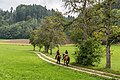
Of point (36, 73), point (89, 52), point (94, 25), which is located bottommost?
point (36, 73)

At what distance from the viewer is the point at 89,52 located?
46.9 m

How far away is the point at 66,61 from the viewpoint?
47250mm

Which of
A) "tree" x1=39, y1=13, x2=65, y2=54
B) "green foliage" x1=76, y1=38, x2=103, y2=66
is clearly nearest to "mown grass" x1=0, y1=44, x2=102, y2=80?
"green foliage" x1=76, y1=38, x2=103, y2=66

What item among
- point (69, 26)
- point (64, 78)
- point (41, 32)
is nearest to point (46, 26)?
point (41, 32)

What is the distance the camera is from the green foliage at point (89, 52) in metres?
46.6

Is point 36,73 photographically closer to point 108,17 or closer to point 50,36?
point 108,17

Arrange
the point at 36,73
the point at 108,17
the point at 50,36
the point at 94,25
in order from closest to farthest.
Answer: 1. the point at 36,73
2. the point at 108,17
3. the point at 94,25
4. the point at 50,36

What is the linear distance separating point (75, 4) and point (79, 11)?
1337 millimetres

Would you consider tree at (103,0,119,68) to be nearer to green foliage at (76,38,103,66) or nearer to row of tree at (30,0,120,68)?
row of tree at (30,0,120,68)

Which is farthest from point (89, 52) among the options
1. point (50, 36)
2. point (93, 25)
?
point (50, 36)

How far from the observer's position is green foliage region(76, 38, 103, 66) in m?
46.6

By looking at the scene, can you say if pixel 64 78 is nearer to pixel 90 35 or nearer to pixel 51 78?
pixel 51 78

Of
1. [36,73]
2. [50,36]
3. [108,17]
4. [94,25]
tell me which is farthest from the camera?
[50,36]

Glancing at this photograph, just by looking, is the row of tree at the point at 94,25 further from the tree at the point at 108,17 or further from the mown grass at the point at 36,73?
the mown grass at the point at 36,73
